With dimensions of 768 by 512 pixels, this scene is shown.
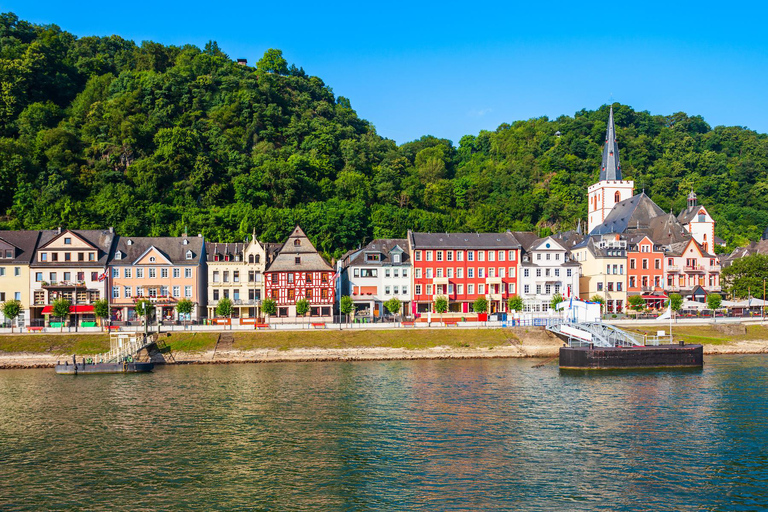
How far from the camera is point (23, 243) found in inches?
2985

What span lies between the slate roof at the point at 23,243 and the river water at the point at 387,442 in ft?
87.1

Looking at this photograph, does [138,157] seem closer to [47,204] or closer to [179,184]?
[179,184]

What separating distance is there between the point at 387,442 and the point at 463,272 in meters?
49.4

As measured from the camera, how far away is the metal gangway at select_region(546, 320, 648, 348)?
59344 mm

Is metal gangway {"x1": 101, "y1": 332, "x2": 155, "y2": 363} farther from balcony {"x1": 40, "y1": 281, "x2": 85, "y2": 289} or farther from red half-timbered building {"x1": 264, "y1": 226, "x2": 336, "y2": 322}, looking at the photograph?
red half-timbered building {"x1": 264, "y1": 226, "x2": 336, "y2": 322}

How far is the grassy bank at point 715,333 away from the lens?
213 ft

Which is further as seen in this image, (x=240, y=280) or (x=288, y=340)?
(x=240, y=280)

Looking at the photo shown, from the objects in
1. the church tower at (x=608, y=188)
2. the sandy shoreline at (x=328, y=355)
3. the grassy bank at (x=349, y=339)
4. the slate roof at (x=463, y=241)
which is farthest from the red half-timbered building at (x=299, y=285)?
the church tower at (x=608, y=188)

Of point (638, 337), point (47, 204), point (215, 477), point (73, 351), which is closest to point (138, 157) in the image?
point (47, 204)

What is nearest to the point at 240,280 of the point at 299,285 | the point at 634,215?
the point at 299,285

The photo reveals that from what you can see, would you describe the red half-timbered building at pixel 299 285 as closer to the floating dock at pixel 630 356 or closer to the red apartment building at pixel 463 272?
the red apartment building at pixel 463 272

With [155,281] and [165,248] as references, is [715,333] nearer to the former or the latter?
[155,281]

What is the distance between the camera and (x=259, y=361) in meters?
60.4

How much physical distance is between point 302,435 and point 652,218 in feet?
265
